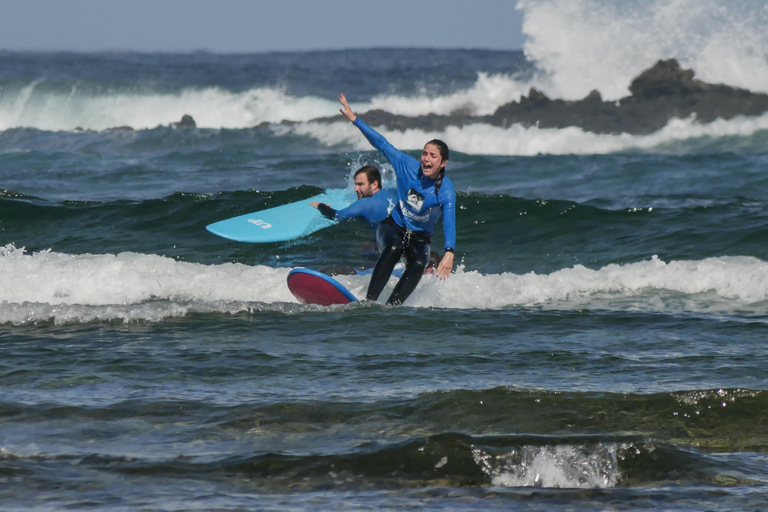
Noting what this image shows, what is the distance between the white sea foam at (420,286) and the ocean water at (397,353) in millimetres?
33

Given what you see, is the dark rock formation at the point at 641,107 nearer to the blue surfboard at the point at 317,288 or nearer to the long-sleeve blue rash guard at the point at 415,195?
the long-sleeve blue rash guard at the point at 415,195

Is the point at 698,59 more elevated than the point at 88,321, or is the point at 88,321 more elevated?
the point at 698,59

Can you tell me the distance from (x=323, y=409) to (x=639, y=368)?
237cm

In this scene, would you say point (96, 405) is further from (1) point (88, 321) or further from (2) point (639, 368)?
(2) point (639, 368)

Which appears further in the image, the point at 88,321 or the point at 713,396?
the point at 88,321

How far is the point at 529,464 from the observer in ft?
14.7

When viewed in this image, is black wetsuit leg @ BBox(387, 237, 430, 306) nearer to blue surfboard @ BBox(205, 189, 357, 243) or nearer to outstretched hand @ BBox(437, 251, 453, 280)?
outstretched hand @ BBox(437, 251, 453, 280)

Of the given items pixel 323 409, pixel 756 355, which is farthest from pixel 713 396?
pixel 323 409

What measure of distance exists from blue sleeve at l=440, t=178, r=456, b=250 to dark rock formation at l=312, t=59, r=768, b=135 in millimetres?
17482

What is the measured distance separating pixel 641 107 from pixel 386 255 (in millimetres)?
20021

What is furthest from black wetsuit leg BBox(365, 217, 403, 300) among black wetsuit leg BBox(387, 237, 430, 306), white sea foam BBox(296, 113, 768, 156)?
white sea foam BBox(296, 113, 768, 156)

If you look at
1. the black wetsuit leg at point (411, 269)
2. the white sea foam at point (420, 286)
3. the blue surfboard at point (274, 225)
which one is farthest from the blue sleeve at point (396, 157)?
the blue surfboard at point (274, 225)

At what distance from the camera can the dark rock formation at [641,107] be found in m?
24.8

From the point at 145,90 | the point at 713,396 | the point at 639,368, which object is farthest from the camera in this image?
the point at 145,90
